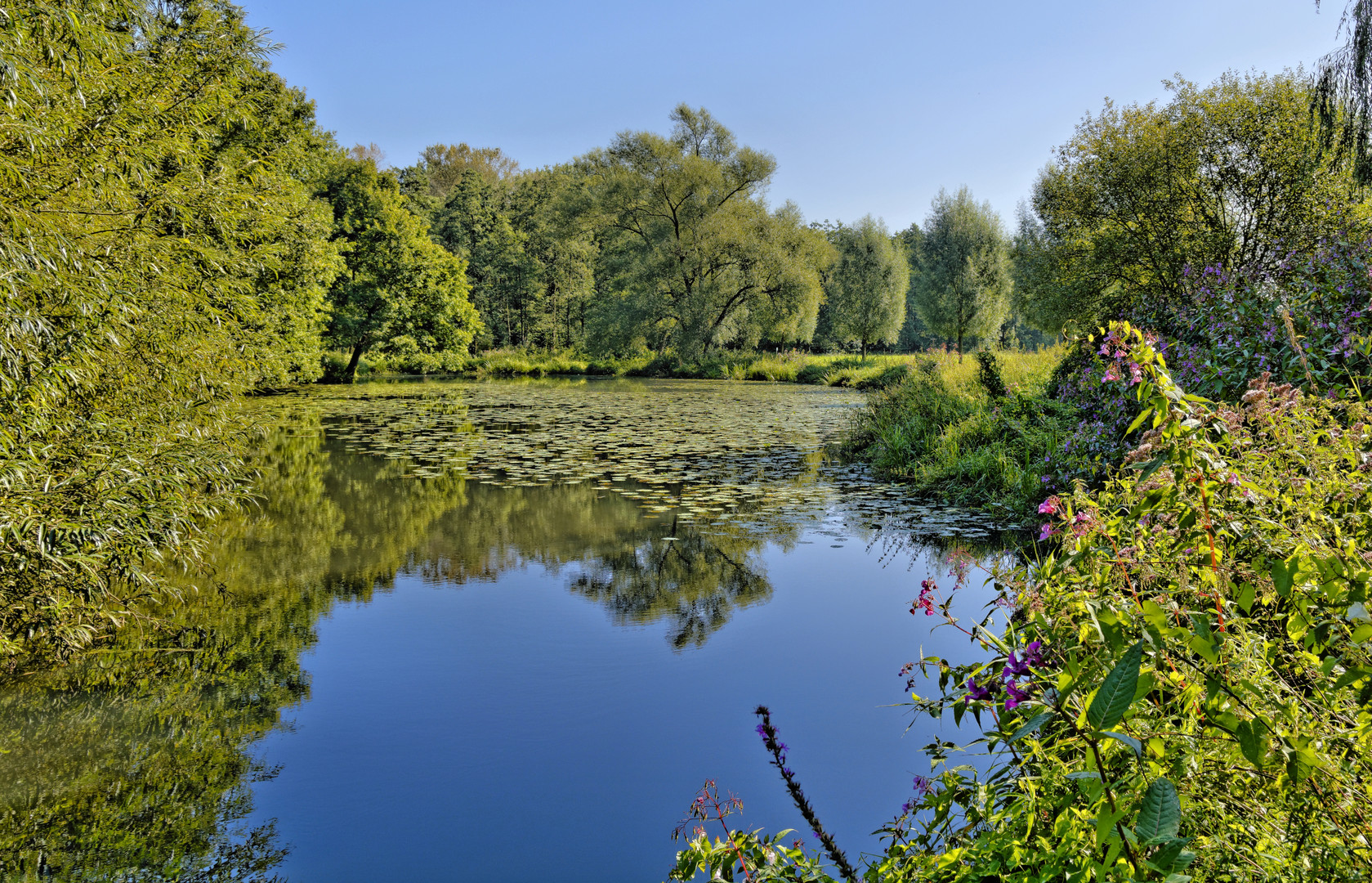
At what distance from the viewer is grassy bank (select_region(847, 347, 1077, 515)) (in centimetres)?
724

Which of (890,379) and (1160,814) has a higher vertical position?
(890,379)

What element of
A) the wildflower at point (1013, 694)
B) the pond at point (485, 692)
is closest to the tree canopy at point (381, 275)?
the pond at point (485, 692)

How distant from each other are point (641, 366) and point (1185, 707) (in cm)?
3009

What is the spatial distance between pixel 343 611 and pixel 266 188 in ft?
10.4

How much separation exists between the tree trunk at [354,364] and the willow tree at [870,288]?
63.3 ft

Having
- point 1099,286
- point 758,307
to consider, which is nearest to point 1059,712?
point 1099,286

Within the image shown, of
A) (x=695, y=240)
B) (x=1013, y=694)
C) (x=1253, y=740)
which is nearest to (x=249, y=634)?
(x=1013, y=694)

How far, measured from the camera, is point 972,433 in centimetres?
863

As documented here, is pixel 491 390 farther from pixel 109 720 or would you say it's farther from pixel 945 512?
pixel 109 720

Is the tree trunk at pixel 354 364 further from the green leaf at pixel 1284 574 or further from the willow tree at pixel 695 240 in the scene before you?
the green leaf at pixel 1284 574

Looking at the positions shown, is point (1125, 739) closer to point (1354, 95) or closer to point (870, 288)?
point (1354, 95)

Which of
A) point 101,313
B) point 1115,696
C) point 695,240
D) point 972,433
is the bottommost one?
point 972,433

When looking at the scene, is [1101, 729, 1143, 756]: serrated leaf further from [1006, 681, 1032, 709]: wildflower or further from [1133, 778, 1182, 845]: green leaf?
[1006, 681, 1032, 709]: wildflower

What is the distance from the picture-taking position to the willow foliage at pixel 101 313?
3.35 metres
